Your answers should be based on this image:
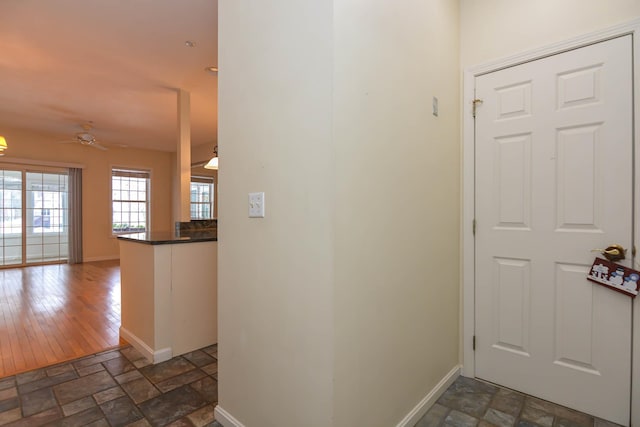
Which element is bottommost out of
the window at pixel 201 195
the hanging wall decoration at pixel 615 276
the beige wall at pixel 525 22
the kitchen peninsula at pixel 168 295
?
the kitchen peninsula at pixel 168 295

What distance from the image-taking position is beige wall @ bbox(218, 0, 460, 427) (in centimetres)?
127

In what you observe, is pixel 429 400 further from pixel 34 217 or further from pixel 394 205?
pixel 34 217

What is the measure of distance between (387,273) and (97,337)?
9.42ft

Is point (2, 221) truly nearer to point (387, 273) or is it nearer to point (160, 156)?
point (160, 156)

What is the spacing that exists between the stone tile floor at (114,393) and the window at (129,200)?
20.4ft

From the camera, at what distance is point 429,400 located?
188cm

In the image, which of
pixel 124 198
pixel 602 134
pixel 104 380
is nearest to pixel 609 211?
pixel 602 134

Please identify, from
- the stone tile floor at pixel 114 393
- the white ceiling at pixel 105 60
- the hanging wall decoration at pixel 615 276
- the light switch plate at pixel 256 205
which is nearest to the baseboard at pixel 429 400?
the stone tile floor at pixel 114 393

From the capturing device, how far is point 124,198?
26.0ft

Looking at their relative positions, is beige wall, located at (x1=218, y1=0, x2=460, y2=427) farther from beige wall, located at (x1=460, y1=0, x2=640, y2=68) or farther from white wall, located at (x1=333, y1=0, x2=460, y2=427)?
beige wall, located at (x1=460, y1=0, x2=640, y2=68)

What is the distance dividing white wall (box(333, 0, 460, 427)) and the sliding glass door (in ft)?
26.5

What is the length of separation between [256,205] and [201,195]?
7263 mm

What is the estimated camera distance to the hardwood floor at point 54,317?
8.54 ft

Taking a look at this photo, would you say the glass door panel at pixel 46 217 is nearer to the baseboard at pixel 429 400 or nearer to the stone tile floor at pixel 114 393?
the stone tile floor at pixel 114 393
